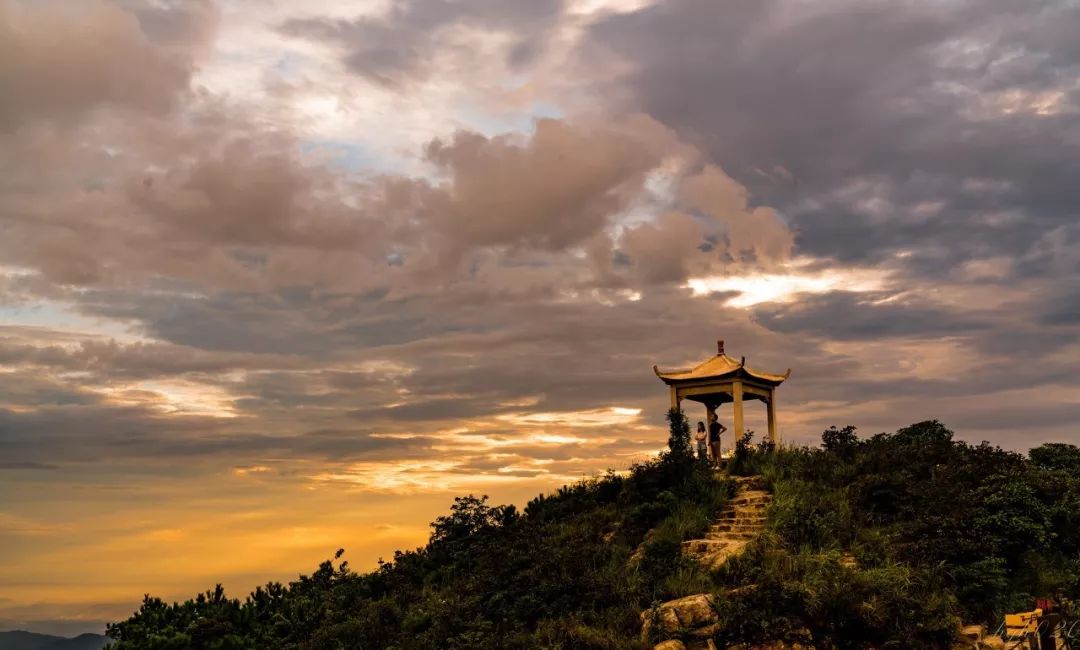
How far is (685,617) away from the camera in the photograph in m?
20.9

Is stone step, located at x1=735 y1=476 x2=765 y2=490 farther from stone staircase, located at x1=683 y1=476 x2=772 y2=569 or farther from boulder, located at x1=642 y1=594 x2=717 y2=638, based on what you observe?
boulder, located at x1=642 y1=594 x2=717 y2=638

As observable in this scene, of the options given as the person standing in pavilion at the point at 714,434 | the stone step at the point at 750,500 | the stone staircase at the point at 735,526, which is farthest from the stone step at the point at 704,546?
the person standing in pavilion at the point at 714,434

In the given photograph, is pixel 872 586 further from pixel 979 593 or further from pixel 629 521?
pixel 629 521

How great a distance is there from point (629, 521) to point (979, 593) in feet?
31.2

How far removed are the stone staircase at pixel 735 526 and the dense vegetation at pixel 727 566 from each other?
1.39 ft

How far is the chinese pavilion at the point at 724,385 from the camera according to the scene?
3300 cm

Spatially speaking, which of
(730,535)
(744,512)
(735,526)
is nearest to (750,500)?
(744,512)

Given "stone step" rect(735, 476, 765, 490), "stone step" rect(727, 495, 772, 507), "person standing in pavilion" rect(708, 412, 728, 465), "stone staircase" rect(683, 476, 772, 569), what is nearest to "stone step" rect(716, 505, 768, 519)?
"stone staircase" rect(683, 476, 772, 569)

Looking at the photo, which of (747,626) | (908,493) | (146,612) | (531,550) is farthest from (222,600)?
(908,493)

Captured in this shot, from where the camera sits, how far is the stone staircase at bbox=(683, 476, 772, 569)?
25.0 metres

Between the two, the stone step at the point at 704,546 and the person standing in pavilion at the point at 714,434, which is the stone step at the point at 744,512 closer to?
the stone step at the point at 704,546

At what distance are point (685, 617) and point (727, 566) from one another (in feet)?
8.64

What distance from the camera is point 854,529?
25484 mm

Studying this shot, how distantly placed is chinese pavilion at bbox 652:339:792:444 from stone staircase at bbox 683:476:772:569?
12.5 feet
